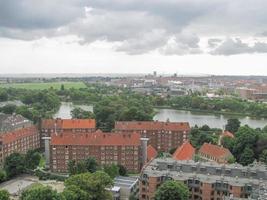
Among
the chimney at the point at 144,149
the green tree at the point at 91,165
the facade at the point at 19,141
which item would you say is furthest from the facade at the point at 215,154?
the facade at the point at 19,141

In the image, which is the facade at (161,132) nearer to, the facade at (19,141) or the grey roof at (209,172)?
the facade at (19,141)

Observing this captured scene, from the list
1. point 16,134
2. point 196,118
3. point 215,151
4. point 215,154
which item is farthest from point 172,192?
point 196,118

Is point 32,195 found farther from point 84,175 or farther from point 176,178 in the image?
point 176,178

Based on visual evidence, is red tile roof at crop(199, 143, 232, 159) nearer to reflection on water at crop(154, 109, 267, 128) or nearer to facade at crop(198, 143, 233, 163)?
facade at crop(198, 143, 233, 163)

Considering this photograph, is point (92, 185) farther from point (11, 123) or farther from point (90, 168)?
point (11, 123)

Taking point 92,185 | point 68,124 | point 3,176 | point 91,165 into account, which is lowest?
point 3,176

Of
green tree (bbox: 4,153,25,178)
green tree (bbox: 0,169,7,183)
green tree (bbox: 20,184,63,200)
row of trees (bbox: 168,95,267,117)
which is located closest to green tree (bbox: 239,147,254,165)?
green tree (bbox: 4,153,25,178)
